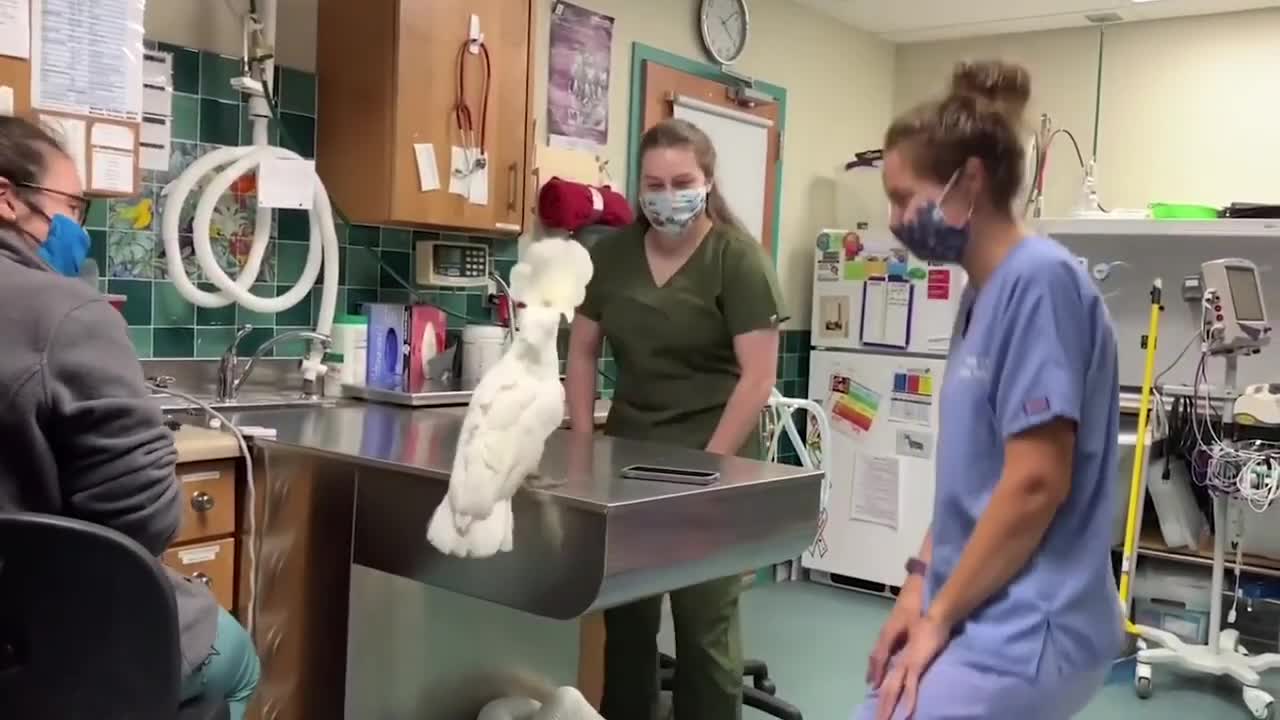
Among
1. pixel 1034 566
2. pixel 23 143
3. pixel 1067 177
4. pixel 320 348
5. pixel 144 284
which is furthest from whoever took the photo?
pixel 1067 177

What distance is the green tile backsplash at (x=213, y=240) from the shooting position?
2.52m

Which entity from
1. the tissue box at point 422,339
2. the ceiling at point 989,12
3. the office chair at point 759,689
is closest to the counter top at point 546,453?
the tissue box at point 422,339

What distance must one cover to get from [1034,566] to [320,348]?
2.03m

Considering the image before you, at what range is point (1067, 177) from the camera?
4805mm

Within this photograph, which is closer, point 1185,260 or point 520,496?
point 520,496

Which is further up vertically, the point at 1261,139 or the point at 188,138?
the point at 1261,139

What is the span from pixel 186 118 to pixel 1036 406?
2.14 m

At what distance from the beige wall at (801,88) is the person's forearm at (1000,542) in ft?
8.27

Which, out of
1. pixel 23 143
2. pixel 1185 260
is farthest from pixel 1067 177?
pixel 23 143

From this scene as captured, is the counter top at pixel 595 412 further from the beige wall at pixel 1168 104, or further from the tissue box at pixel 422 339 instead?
the beige wall at pixel 1168 104

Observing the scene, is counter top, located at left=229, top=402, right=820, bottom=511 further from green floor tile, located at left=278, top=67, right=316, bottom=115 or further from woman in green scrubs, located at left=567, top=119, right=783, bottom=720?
green floor tile, located at left=278, top=67, right=316, bottom=115

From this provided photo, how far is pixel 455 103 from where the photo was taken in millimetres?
2840

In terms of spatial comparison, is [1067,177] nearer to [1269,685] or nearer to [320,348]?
[1269,685]

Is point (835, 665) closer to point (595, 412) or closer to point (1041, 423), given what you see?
point (595, 412)
